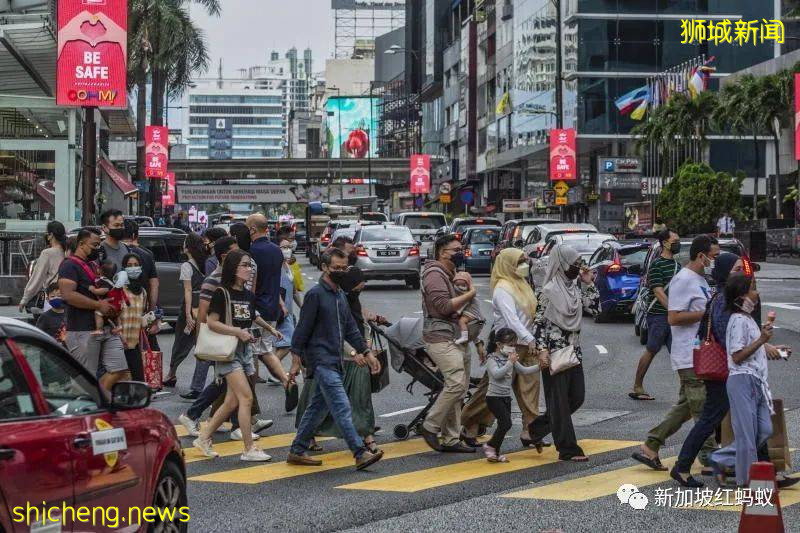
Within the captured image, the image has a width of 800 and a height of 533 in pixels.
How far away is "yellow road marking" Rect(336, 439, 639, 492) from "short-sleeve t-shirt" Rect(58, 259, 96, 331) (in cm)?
334

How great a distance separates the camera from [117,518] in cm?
625

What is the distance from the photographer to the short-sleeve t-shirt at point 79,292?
12023 mm

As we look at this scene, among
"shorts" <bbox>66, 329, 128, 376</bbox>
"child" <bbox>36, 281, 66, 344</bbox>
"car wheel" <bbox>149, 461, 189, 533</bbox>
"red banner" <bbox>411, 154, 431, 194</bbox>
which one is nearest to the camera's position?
"car wheel" <bbox>149, 461, 189, 533</bbox>

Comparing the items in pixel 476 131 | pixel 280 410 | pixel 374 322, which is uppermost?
pixel 476 131

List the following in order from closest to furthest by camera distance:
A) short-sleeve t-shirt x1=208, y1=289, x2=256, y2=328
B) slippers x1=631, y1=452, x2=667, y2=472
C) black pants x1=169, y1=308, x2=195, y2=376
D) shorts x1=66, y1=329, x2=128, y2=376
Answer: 1. slippers x1=631, y1=452, x2=667, y2=472
2. short-sleeve t-shirt x1=208, y1=289, x2=256, y2=328
3. shorts x1=66, y1=329, x2=128, y2=376
4. black pants x1=169, y1=308, x2=195, y2=376

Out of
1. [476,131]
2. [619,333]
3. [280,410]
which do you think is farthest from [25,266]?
[476,131]

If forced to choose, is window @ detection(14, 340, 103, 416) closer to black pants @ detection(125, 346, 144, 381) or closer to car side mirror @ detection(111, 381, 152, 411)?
car side mirror @ detection(111, 381, 152, 411)

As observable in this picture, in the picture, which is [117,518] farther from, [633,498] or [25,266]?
[25,266]

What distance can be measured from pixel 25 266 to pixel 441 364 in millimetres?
20918

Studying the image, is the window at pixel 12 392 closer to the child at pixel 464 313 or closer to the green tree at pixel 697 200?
the child at pixel 464 313

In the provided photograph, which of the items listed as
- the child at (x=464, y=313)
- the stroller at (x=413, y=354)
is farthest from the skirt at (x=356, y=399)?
the child at (x=464, y=313)

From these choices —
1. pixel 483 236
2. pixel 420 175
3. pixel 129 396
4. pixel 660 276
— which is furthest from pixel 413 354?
pixel 420 175

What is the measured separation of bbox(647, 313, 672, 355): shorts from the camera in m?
14.4

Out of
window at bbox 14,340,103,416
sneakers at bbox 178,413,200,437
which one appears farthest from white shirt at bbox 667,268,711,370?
window at bbox 14,340,103,416
